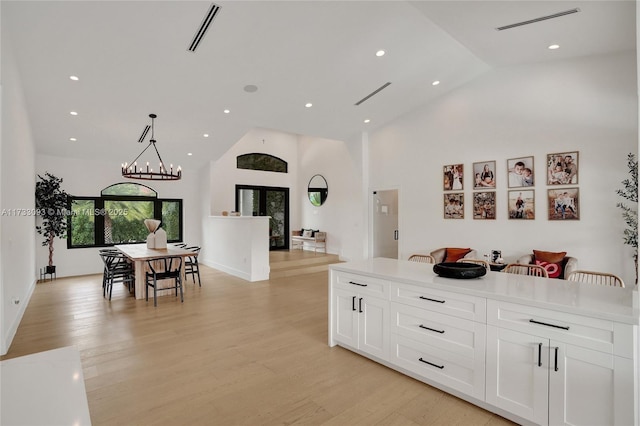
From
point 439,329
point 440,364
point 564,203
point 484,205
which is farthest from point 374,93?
point 440,364

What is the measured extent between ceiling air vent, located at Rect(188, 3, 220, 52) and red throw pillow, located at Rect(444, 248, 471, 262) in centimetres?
566

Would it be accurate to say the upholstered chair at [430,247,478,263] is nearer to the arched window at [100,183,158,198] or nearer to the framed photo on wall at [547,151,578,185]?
the framed photo on wall at [547,151,578,185]

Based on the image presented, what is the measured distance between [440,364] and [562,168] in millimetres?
4693

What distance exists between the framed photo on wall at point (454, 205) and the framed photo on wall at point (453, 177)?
0.47ft

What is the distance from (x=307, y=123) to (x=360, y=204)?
9.21ft

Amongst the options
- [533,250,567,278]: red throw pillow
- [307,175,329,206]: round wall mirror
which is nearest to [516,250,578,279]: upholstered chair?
[533,250,567,278]: red throw pillow

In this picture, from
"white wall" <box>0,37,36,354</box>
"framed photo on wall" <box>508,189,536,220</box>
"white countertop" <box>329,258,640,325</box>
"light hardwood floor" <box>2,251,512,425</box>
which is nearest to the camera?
"white countertop" <box>329,258,640,325</box>

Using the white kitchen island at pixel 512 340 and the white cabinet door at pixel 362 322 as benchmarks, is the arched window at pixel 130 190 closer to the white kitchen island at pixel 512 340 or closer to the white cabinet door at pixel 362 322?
the white cabinet door at pixel 362 322

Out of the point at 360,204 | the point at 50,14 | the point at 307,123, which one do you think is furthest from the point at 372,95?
the point at 50,14

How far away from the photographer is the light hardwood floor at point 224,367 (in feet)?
7.98

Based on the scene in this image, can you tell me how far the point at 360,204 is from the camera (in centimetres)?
920

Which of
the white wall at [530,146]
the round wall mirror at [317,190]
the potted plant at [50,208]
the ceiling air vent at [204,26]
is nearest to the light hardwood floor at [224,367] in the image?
the potted plant at [50,208]

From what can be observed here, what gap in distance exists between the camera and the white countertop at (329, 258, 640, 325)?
1.99 meters

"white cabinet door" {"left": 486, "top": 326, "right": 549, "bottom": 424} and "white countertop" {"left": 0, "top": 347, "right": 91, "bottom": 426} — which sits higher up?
"white countertop" {"left": 0, "top": 347, "right": 91, "bottom": 426}
